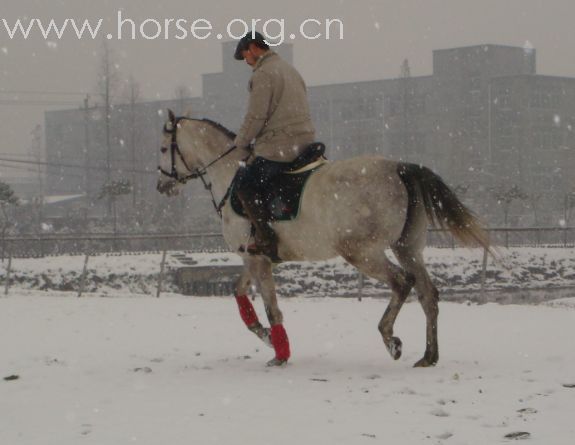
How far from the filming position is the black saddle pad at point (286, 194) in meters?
8.29

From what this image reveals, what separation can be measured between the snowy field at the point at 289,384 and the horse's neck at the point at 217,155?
1.77 metres

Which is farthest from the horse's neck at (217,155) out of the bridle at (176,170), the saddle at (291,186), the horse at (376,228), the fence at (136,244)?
the fence at (136,244)

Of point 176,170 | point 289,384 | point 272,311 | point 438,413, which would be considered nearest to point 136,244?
point 176,170

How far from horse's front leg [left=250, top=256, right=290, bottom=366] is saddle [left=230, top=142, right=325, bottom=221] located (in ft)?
1.77

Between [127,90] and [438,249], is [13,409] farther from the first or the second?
[127,90]

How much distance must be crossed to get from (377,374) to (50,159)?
102 m

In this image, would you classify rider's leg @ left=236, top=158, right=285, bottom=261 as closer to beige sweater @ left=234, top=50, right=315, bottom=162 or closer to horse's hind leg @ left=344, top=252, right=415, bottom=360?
beige sweater @ left=234, top=50, right=315, bottom=162

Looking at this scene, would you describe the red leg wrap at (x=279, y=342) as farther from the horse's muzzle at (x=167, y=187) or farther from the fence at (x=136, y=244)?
the fence at (x=136, y=244)

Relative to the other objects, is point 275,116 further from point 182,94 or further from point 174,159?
point 182,94

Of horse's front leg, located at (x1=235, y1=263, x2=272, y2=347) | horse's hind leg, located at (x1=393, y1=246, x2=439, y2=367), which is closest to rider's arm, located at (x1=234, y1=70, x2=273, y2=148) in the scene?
horse's front leg, located at (x1=235, y1=263, x2=272, y2=347)

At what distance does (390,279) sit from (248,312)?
1641mm

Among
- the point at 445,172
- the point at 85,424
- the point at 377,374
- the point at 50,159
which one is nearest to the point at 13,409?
the point at 85,424

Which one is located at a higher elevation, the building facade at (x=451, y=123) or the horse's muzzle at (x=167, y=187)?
the building facade at (x=451, y=123)

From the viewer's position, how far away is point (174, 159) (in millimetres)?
9578
